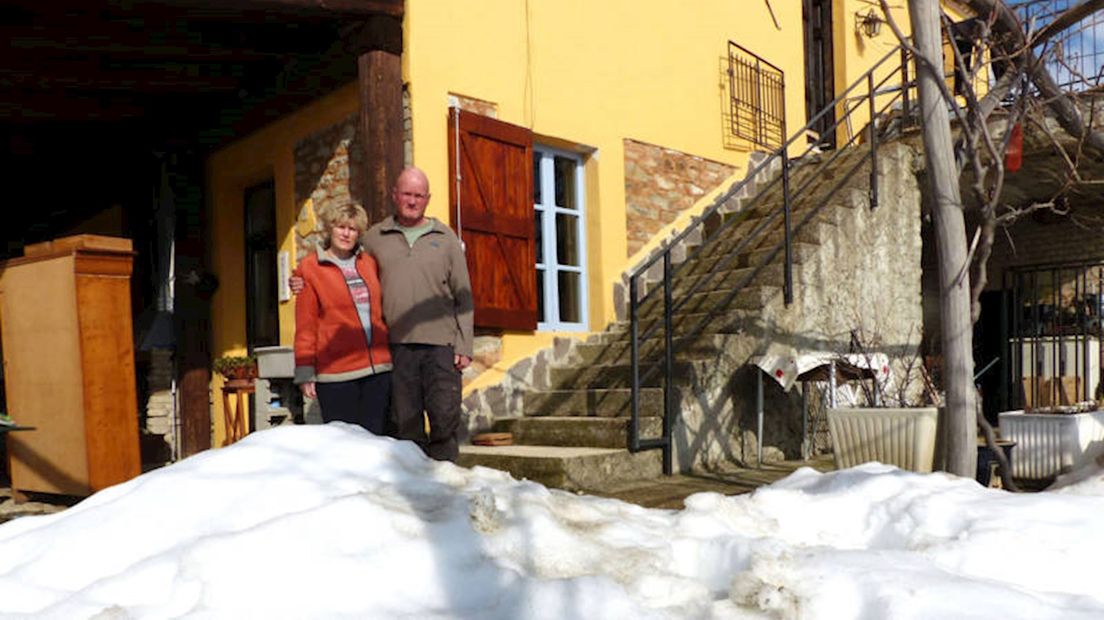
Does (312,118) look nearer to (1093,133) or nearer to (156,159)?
(156,159)

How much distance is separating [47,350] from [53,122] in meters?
3.64

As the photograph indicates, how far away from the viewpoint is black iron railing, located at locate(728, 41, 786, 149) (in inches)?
316

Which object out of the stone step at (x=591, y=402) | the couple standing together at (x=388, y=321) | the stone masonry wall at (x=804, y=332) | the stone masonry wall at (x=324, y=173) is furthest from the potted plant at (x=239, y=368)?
the couple standing together at (x=388, y=321)

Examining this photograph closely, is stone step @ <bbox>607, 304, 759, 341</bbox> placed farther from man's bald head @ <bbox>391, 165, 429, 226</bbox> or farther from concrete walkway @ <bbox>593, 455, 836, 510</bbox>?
man's bald head @ <bbox>391, 165, 429, 226</bbox>

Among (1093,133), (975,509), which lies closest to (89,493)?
(975,509)

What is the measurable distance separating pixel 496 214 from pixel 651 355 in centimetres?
138

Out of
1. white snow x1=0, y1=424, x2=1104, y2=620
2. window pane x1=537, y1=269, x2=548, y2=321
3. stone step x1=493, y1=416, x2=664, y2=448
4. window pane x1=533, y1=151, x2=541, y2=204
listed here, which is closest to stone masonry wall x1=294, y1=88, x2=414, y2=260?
window pane x1=533, y1=151, x2=541, y2=204

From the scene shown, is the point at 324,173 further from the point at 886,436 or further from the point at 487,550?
the point at 487,550

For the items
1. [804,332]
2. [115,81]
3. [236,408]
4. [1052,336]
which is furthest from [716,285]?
[1052,336]

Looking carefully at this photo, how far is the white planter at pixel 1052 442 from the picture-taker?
12.8 feet

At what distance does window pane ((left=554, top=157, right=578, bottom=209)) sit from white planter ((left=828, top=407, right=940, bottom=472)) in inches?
121

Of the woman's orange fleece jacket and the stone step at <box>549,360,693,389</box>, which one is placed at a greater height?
the woman's orange fleece jacket

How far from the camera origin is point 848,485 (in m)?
3.08

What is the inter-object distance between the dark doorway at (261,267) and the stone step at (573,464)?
245 cm
